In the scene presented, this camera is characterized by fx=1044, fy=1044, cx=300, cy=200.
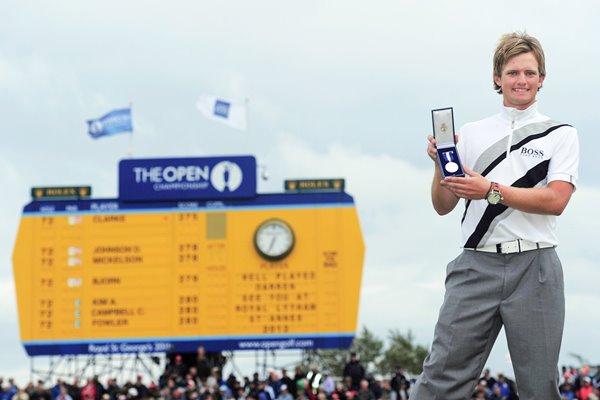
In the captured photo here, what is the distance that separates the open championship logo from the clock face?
132 cm

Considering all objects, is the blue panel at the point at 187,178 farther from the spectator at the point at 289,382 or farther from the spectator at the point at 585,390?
the spectator at the point at 585,390

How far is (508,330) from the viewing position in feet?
14.8

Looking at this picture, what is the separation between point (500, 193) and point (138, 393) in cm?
2276

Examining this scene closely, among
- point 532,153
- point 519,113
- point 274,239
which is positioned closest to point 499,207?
point 532,153

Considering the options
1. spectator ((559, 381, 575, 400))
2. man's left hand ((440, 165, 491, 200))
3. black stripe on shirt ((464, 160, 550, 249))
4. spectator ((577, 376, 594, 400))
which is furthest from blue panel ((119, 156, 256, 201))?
man's left hand ((440, 165, 491, 200))

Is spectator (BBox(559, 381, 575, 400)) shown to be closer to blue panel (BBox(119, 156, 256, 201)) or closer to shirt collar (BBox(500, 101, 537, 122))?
blue panel (BBox(119, 156, 256, 201))

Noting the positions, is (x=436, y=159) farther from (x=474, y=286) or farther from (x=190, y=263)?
(x=190, y=263)

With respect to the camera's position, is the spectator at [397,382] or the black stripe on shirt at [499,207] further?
the spectator at [397,382]

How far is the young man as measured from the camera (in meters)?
4.48

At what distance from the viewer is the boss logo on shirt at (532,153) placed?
458 centimetres

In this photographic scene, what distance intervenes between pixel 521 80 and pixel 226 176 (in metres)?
21.1

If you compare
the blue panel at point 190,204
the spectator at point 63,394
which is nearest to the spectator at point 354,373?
the blue panel at point 190,204

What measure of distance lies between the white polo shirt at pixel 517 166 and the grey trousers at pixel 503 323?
3.7 inches

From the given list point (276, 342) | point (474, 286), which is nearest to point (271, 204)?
point (276, 342)
